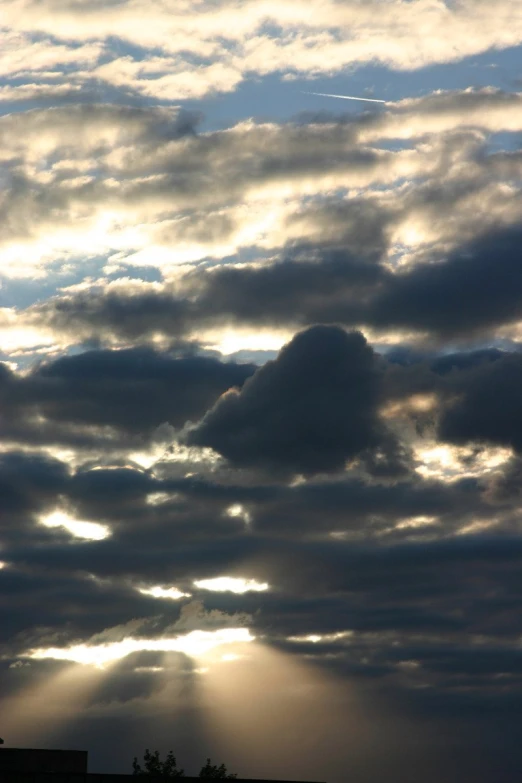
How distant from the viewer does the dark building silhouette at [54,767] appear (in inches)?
4744

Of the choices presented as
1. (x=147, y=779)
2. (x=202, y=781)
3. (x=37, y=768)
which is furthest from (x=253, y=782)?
(x=37, y=768)

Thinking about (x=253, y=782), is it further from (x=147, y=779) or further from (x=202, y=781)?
(x=147, y=779)

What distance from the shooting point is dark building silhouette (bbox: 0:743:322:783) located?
12050 centimetres

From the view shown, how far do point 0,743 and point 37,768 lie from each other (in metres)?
14.1

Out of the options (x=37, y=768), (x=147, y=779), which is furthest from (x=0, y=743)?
(x=147, y=779)

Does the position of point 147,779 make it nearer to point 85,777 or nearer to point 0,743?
point 85,777

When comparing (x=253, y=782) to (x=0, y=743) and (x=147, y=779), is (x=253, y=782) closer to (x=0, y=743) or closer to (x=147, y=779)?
(x=147, y=779)

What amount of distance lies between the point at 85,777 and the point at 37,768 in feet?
21.6

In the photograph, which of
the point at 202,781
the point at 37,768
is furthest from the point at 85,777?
the point at 202,781

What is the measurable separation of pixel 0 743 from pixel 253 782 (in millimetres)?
32213

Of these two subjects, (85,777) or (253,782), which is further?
(253,782)

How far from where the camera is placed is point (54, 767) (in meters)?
126

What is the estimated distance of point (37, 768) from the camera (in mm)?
124875

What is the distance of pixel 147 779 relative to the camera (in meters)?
122
